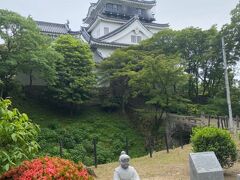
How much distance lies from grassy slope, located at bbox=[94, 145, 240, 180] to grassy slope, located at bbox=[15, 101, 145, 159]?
396 inches

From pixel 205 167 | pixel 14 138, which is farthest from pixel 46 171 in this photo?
pixel 205 167

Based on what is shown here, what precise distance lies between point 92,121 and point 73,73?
4285mm

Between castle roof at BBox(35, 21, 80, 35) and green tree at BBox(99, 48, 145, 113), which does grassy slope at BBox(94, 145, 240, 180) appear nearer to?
green tree at BBox(99, 48, 145, 113)

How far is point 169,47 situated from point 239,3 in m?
6.99

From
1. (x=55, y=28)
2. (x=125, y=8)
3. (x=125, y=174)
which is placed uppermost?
(x=125, y=8)

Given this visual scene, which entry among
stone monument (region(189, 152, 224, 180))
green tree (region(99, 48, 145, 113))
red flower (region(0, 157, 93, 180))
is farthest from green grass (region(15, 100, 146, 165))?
red flower (region(0, 157, 93, 180))

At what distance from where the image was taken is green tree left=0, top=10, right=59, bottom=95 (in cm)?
2470

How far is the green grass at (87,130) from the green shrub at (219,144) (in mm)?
10936

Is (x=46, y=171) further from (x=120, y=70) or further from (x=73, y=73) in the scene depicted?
(x=120, y=70)

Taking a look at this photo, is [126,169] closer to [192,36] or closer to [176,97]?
[176,97]

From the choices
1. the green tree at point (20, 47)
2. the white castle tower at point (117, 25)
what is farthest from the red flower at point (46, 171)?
the white castle tower at point (117, 25)

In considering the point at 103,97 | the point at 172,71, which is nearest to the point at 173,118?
the point at 172,71

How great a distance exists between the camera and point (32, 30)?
83.7 feet

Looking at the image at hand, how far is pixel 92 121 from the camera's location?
29.7 m
